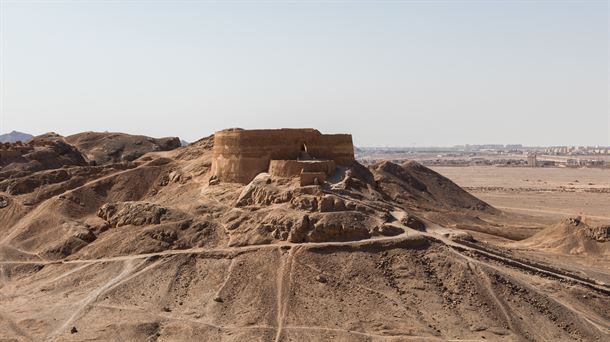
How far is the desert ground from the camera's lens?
67.6 meters

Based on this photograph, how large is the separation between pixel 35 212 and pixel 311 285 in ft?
73.2

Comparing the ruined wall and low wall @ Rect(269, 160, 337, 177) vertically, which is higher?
the ruined wall

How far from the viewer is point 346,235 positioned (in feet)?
92.5

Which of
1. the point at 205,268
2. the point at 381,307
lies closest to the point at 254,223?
the point at 205,268

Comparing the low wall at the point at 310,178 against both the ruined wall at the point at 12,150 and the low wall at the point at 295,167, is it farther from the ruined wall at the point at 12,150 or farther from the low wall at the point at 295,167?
the ruined wall at the point at 12,150

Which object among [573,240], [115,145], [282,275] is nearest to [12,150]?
[115,145]

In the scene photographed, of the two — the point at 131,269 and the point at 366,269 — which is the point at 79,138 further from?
the point at 366,269

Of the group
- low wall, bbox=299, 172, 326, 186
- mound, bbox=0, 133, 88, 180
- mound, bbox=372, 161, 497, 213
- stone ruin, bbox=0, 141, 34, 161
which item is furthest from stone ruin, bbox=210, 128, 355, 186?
stone ruin, bbox=0, 141, 34, 161

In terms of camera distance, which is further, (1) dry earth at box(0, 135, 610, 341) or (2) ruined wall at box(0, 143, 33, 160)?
(2) ruined wall at box(0, 143, 33, 160)

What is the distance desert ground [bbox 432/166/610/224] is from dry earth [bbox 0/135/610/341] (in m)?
27.1

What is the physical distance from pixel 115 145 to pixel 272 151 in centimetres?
4103

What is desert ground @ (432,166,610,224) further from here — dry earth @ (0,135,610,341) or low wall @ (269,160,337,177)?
low wall @ (269,160,337,177)

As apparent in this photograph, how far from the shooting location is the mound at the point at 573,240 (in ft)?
123

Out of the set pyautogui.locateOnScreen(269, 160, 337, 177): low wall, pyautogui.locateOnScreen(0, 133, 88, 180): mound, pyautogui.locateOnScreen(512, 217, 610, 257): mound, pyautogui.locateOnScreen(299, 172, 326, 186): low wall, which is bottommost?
pyautogui.locateOnScreen(512, 217, 610, 257): mound
